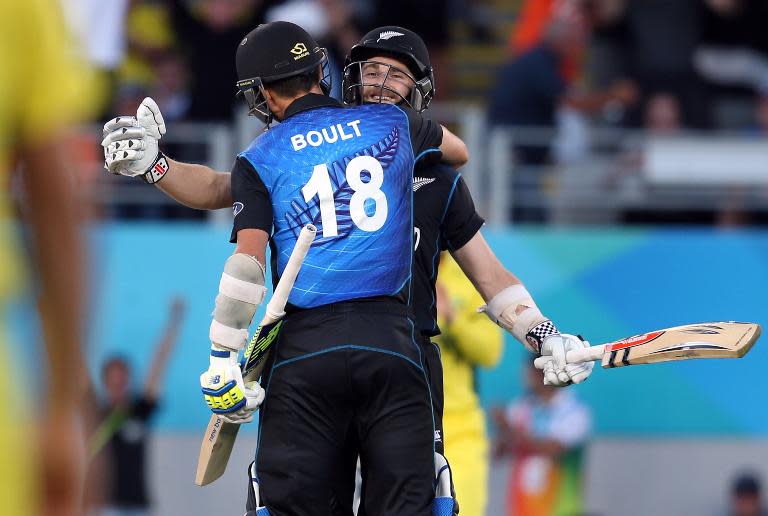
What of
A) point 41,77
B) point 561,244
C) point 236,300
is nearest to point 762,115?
point 561,244

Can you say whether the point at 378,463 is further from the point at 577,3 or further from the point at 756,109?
the point at 756,109

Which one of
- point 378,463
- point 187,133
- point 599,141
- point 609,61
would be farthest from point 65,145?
point 609,61

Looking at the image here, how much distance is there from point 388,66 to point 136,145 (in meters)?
0.99

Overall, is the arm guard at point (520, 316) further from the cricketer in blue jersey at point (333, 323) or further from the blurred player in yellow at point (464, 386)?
the blurred player in yellow at point (464, 386)

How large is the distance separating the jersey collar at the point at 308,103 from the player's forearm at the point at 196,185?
17.5 inches

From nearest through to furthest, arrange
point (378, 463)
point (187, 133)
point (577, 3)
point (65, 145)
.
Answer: point (65, 145) → point (378, 463) → point (187, 133) → point (577, 3)

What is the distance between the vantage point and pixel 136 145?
5359 millimetres

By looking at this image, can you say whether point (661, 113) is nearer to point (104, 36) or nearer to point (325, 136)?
point (104, 36)

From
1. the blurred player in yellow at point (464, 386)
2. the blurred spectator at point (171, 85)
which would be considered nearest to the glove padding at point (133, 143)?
the blurred player in yellow at point (464, 386)

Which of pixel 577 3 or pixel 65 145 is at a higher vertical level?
pixel 577 3

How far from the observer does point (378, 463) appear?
5012 millimetres

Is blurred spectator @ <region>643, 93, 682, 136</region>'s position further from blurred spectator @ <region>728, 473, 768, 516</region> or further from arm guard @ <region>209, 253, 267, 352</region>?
arm guard @ <region>209, 253, 267, 352</region>

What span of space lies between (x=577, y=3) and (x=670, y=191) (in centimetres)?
156

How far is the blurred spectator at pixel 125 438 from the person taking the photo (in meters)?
10.6
